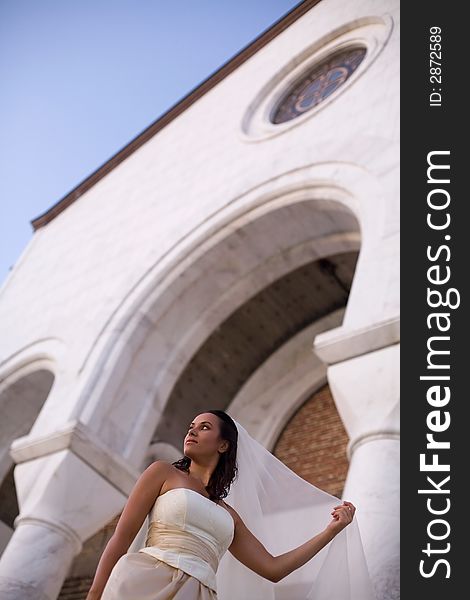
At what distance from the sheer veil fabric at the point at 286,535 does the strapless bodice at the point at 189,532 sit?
1.25 ft

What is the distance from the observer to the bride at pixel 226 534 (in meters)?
2.10

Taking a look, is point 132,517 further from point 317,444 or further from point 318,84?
point 318,84

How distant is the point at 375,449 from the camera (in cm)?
362

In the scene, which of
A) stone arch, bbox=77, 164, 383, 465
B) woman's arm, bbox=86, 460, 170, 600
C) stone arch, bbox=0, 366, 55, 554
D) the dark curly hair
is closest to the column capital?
stone arch, bbox=77, 164, 383, 465

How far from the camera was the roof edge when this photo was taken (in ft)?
30.0

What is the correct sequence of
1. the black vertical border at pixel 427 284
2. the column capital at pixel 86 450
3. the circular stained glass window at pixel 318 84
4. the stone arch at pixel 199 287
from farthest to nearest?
the circular stained glass window at pixel 318 84, the stone arch at pixel 199 287, the column capital at pixel 86 450, the black vertical border at pixel 427 284

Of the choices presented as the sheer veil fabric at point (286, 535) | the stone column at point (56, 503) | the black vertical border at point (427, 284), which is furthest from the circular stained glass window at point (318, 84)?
the sheer veil fabric at point (286, 535)

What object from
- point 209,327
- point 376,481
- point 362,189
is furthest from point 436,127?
point 209,327

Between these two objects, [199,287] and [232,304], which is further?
[232,304]

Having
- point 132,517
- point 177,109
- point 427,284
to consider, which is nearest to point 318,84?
point 177,109

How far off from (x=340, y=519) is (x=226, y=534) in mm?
417

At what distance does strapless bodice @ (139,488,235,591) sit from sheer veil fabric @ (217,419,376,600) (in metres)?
0.38

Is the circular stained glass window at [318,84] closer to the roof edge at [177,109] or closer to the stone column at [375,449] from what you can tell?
the roof edge at [177,109]

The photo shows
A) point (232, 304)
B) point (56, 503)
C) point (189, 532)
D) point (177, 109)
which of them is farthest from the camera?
point (177, 109)
